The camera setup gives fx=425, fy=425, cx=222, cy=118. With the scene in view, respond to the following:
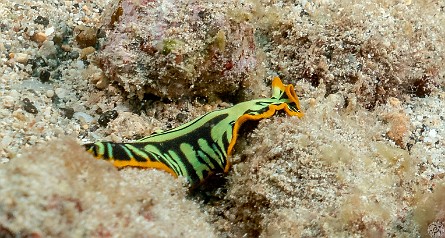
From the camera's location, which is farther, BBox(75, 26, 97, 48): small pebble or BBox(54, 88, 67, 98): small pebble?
BBox(75, 26, 97, 48): small pebble

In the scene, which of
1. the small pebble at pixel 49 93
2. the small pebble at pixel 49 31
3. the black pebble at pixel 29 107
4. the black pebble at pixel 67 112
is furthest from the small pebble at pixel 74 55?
the black pebble at pixel 29 107

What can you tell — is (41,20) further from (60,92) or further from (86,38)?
(60,92)

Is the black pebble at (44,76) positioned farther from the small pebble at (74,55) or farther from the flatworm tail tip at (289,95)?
the flatworm tail tip at (289,95)

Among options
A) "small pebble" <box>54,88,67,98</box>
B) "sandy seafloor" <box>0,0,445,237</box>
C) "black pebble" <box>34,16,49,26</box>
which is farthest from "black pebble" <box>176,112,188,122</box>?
"black pebble" <box>34,16,49,26</box>

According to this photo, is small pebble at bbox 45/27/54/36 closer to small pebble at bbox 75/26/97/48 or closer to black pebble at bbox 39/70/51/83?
small pebble at bbox 75/26/97/48

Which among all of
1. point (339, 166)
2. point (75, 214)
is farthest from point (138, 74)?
point (75, 214)

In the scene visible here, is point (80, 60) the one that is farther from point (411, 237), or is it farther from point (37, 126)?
point (411, 237)
